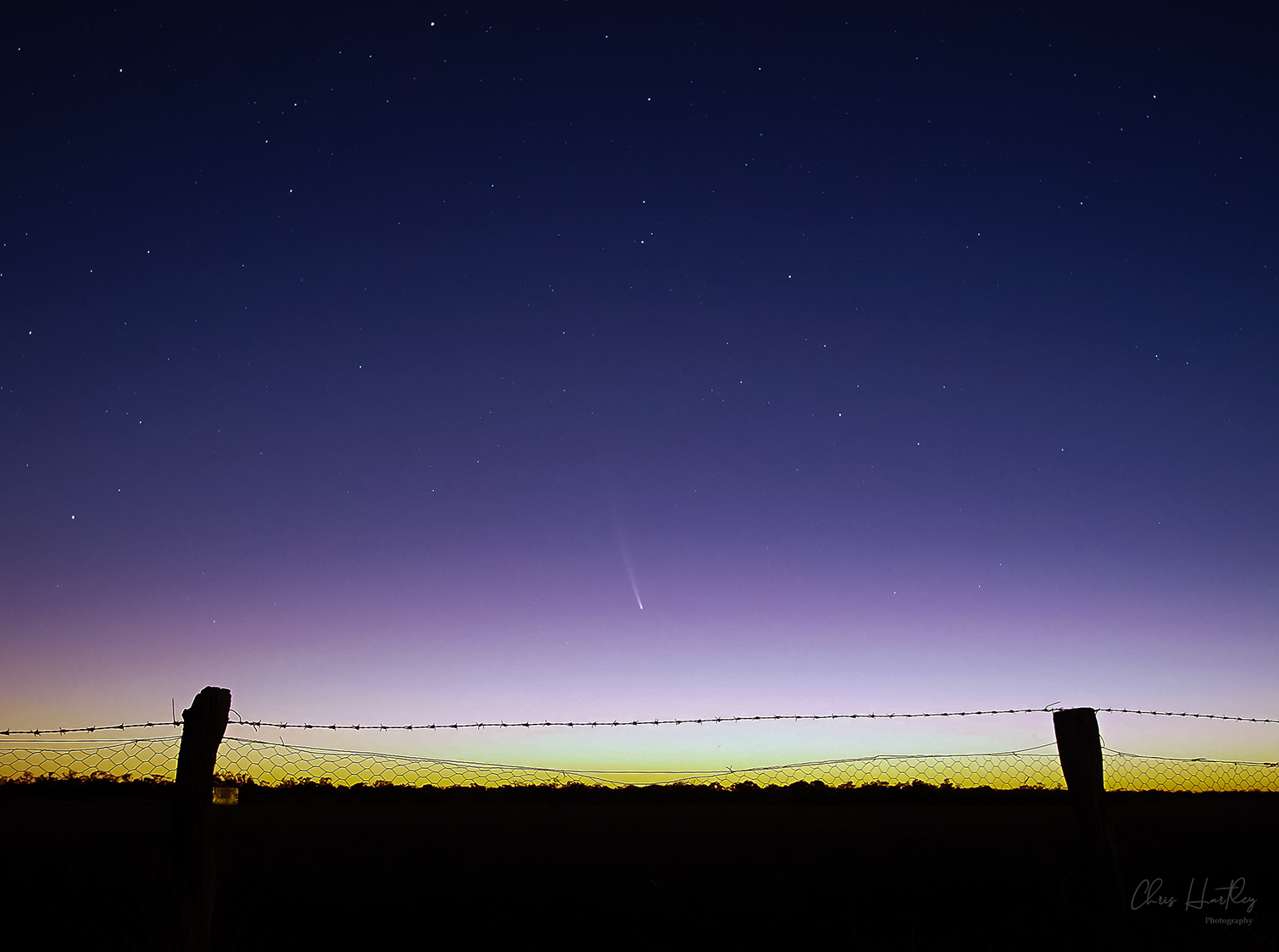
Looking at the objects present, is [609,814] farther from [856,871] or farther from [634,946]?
[634,946]

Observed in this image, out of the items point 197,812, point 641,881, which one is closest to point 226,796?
point 641,881

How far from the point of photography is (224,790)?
2395 cm

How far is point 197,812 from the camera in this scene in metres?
6.36

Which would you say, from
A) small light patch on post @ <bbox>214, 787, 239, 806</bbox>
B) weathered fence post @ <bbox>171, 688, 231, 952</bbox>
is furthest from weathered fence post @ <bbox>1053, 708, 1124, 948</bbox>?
small light patch on post @ <bbox>214, 787, 239, 806</bbox>

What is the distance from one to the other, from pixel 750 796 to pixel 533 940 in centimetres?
2448

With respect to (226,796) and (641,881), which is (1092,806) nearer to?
(641,881)

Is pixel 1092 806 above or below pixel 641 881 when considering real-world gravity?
above

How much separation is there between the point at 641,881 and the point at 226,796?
60.5ft

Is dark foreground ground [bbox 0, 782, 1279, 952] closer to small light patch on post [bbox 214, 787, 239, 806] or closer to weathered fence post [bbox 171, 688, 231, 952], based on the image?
weathered fence post [bbox 171, 688, 231, 952]

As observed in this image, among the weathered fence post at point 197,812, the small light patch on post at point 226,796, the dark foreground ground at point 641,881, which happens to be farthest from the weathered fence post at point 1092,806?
the small light patch on post at point 226,796

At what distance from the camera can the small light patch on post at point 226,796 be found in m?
23.4

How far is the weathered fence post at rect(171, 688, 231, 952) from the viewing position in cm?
605

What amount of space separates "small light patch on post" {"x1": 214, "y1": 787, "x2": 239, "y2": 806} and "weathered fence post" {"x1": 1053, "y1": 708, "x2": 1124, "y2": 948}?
880 inches

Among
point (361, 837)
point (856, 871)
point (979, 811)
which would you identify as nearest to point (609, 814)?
point (361, 837)
